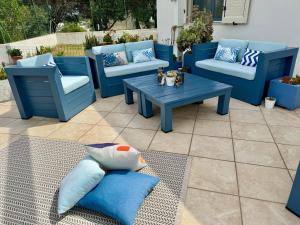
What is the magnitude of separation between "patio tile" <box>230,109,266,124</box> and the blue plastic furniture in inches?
92.9

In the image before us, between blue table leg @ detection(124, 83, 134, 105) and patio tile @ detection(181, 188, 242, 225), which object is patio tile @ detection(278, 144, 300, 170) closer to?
patio tile @ detection(181, 188, 242, 225)

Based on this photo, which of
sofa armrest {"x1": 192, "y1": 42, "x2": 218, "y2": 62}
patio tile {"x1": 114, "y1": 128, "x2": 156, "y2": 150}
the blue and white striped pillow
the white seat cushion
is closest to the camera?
patio tile {"x1": 114, "y1": 128, "x2": 156, "y2": 150}

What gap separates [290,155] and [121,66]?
3.08 meters

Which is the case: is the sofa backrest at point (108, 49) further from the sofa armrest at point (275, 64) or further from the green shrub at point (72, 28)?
the green shrub at point (72, 28)

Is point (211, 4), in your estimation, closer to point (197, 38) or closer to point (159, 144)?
point (197, 38)

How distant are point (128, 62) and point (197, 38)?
150 centimetres

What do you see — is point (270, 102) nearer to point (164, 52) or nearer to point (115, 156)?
point (164, 52)

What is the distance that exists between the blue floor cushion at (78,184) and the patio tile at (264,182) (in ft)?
3.92

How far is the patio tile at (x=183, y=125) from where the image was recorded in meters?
2.82

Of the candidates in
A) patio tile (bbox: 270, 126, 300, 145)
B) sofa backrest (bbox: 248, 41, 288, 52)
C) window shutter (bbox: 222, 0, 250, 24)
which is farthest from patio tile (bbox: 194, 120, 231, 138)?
window shutter (bbox: 222, 0, 250, 24)

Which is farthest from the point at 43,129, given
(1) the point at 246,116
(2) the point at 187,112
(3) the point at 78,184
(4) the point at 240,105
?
(4) the point at 240,105

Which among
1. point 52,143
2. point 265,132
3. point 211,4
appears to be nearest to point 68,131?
point 52,143

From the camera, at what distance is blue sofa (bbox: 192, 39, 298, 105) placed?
3.24 metres

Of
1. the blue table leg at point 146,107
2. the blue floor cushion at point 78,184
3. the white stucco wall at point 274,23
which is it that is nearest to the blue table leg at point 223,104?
the blue table leg at point 146,107
